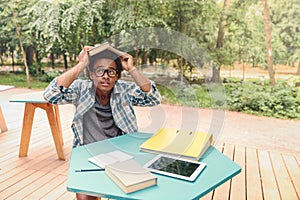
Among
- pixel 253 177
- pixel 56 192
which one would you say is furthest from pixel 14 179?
pixel 253 177

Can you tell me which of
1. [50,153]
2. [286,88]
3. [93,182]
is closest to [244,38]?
[286,88]

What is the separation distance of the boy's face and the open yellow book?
0.33 m

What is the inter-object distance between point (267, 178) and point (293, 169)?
358 millimetres

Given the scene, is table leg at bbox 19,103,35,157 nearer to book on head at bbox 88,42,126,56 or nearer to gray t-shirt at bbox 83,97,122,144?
gray t-shirt at bbox 83,97,122,144

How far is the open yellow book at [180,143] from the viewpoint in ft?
3.49

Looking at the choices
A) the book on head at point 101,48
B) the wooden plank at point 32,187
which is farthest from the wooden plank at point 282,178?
the wooden plank at point 32,187

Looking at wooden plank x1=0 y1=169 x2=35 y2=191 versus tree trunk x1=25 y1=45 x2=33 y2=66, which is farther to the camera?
tree trunk x1=25 y1=45 x2=33 y2=66

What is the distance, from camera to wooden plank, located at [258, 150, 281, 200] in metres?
1.87

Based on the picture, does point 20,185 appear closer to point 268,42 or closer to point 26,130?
point 26,130

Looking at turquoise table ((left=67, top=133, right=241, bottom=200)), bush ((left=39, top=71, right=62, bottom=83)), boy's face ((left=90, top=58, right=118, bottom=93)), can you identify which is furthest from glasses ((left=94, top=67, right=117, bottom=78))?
bush ((left=39, top=71, right=62, bottom=83))

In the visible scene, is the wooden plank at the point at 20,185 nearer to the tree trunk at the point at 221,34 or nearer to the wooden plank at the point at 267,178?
the wooden plank at the point at 267,178

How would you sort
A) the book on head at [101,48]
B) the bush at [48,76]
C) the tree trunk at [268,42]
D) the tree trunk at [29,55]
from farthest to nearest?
the tree trunk at [29,55] → the bush at [48,76] → the tree trunk at [268,42] → the book on head at [101,48]

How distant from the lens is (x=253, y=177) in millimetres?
2123

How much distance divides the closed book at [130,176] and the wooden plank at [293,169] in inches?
58.8
